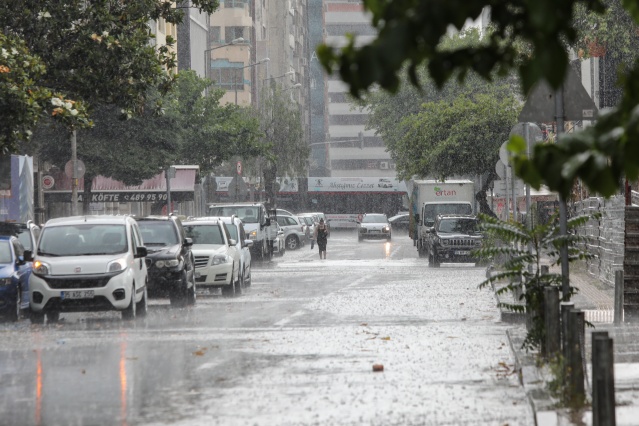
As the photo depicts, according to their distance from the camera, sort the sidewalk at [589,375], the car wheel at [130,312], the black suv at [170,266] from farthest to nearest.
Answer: the black suv at [170,266]
the car wheel at [130,312]
the sidewalk at [589,375]

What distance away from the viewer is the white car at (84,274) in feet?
71.4

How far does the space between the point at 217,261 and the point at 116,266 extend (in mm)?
7415

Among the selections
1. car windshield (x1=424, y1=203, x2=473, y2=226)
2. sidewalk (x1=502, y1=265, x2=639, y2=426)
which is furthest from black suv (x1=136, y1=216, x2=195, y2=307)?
car windshield (x1=424, y1=203, x2=473, y2=226)

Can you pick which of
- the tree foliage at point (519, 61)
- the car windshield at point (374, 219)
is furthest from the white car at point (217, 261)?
the car windshield at point (374, 219)

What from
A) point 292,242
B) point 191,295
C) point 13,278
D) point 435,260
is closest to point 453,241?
point 435,260

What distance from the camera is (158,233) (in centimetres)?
2720

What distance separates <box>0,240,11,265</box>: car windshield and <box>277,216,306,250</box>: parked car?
1867 inches

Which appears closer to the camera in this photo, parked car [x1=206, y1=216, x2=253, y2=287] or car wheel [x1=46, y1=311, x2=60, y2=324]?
car wheel [x1=46, y1=311, x2=60, y2=324]

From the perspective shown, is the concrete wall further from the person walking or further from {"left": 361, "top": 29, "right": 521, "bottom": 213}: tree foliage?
the person walking

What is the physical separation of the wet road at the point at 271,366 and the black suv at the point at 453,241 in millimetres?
18262

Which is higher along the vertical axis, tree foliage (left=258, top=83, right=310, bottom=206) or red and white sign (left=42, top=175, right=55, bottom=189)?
tree foliage (left=258, top=83, right=310, bottom=206)

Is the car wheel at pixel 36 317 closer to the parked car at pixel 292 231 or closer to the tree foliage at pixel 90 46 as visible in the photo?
the tree foliage at pixel 90 46

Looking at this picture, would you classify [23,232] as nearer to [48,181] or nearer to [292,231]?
[48,181]

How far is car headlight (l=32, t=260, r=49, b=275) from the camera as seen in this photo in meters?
21.9
